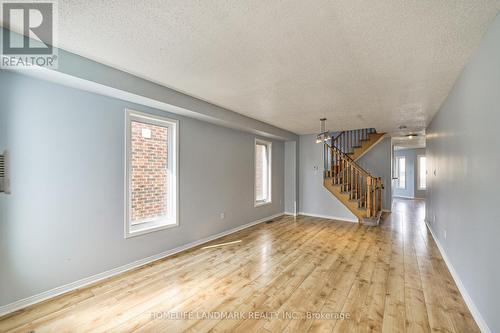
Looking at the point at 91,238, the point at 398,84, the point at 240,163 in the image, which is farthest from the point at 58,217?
the point at 398,84

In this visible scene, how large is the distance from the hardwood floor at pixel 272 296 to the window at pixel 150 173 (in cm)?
70

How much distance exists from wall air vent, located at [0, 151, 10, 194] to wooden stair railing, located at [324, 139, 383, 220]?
6497mm

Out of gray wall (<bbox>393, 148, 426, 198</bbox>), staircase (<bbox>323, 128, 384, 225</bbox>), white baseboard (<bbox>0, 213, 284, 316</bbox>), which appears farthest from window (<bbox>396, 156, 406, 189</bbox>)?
white baseboard (<bbox>0, 213, 284, 316</bbox>)

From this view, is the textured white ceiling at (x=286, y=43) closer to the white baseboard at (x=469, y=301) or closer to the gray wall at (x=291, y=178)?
the white baseboard at (x=469, y=301)

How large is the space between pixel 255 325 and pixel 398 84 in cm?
339

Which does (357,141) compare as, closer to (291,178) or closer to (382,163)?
(382,163)

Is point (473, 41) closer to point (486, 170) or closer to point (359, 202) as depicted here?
point (486, 170)

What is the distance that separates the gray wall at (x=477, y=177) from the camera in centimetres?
171

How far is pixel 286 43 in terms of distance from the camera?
2.03 metres

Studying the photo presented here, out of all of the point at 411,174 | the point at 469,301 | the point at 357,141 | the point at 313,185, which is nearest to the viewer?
the point at 469,301

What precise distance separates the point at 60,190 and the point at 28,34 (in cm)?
159

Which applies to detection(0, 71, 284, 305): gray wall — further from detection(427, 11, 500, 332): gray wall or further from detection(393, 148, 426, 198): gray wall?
detection(393, 148, 426, 198): gray wall

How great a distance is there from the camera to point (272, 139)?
6.39 meters

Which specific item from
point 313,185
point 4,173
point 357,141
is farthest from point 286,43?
point 357,141
